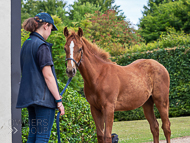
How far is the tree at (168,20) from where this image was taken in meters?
19.3

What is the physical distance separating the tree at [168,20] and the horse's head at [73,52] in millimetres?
16719

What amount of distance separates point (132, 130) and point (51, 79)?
230 inches

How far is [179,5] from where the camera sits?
19719 mm

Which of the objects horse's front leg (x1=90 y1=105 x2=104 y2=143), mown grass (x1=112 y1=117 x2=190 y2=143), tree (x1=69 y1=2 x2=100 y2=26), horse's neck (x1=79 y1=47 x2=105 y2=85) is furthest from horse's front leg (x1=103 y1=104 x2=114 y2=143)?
tree (x1=69 y1=2 x2=100 y2=26)

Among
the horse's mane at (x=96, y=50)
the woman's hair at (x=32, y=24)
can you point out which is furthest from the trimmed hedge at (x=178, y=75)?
the woman's hair at (x=32, y=24)

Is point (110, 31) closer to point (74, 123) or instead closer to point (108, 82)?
point (74, 123)

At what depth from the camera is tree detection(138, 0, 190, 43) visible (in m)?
19.3

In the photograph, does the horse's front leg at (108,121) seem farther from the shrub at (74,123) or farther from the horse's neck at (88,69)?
the shrub at (74,123)

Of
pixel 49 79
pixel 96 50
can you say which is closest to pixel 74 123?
pixel 96 50

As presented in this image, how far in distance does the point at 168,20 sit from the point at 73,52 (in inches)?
736

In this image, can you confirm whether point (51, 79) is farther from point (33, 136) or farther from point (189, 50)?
point (189, 50)

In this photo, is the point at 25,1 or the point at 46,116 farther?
the point at 25,1
